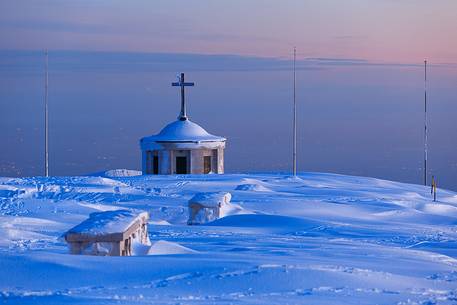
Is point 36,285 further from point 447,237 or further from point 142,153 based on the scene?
point 142,153

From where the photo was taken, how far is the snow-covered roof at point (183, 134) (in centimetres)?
2666

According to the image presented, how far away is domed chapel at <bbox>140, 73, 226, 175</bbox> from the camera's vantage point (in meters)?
26.7

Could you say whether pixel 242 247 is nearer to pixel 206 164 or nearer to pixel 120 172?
pixel 206 164

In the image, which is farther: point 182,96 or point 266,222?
point 182,96

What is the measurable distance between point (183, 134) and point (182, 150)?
1.69 ft

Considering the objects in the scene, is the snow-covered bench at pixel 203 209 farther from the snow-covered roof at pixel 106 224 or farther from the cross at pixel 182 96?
the cross at pixel 182 96

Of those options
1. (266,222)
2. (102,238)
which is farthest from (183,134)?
(102,238)

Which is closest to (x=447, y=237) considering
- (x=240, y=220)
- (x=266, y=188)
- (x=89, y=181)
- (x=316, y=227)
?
(x=316, y=227)

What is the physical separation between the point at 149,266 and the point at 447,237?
6.86 m

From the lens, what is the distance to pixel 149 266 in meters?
7.43

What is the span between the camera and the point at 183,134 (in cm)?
2683

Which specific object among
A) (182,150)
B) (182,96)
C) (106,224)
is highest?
(182,96)

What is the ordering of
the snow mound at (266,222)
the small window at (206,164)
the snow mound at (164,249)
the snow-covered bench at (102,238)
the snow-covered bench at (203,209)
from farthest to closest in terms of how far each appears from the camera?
the small window at (206,164), the snow-covered bench at (203,209), the snow mound at (266,222), the snow mound at (164,249), the snow-covered bench at (102,238)

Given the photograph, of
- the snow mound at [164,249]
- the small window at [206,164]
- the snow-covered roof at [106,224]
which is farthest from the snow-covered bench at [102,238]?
the small window at [206,164]
